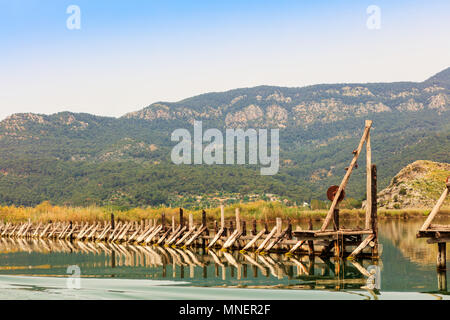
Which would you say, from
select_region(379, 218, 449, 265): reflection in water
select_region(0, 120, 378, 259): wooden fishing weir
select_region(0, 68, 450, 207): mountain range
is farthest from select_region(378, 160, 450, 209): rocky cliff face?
select_region(0, 120, 378, 259): wooden fishing weir

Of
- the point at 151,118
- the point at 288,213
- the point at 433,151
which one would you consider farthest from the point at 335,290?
the point at 151,118

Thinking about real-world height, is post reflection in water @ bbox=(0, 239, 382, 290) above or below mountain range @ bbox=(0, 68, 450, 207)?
below

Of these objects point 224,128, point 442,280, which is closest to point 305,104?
point 224,128

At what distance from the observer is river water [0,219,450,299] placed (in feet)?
52.4

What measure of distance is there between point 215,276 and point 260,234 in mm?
6638

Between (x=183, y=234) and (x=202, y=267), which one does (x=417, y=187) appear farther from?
(x=202, y=267)

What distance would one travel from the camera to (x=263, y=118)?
491 feet

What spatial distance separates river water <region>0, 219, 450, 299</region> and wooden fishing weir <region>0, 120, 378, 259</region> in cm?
62

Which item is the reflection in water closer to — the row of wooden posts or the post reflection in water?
the post reflection in water

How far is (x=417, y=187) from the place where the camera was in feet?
232

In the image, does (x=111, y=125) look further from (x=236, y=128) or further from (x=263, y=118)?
(x=263, y=118)

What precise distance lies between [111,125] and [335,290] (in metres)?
124

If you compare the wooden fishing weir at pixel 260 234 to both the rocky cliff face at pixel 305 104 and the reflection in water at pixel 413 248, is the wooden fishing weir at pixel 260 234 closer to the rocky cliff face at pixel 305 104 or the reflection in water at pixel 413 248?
the reflection in water at pixel 413 248

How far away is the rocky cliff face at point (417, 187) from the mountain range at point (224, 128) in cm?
1043
